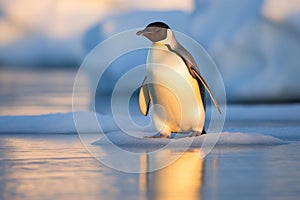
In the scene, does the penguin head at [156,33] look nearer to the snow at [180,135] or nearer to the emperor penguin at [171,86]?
the emperor penguin at [171,86]

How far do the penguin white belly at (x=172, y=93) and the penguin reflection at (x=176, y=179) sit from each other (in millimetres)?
1131

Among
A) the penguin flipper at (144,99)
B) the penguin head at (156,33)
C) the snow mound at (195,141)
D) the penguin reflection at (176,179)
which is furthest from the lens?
the penguin flipper at (144,99)

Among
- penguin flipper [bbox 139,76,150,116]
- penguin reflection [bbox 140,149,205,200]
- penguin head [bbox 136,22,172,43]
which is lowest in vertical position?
penguin reflection [bbox 140,149,205,200]

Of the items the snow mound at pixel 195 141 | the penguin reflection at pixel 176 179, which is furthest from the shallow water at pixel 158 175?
the snow mound at pixel 195 141

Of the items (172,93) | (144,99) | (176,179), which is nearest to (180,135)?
(172,93)

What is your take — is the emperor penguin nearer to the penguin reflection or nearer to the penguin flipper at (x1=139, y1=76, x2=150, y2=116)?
the penguin flipper at (x1=139, y1=76, x2=150, y2=116)

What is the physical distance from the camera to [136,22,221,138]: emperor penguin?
18.0 feet

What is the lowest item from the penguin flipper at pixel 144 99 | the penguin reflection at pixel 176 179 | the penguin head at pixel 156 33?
the penguin reflection at pixel 176 179

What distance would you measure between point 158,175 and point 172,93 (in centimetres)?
198

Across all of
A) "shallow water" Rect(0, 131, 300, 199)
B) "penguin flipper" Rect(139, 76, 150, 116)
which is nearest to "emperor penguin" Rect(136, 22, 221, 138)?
"penguin flipper" Rect(139, 76, 150, 116)

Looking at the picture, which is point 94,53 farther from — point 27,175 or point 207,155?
point 27,175

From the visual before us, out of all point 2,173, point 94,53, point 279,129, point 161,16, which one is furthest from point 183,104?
point 94,53

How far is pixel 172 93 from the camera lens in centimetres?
552

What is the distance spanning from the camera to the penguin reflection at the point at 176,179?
300 centimetres
